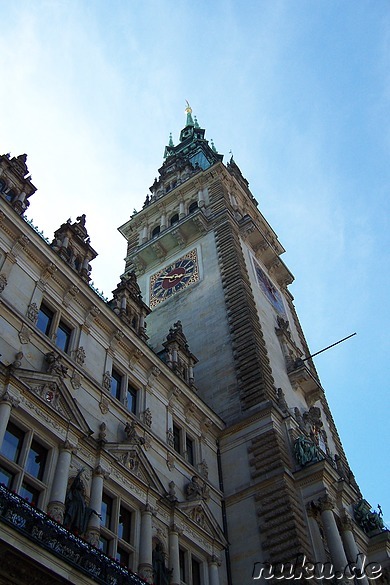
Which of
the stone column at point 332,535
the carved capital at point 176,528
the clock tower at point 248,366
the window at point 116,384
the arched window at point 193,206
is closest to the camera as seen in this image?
the carved capital at point 176,528

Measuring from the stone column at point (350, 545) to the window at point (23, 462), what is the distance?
10424 millimetres

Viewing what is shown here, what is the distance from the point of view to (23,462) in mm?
14594

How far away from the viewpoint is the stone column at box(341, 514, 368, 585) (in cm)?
1990

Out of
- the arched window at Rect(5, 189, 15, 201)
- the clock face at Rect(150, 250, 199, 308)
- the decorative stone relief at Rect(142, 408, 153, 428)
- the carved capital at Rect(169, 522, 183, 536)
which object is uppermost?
the clock face at Rect(150, 250, 199, 308)

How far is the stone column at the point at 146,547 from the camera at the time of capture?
1605 centimetres

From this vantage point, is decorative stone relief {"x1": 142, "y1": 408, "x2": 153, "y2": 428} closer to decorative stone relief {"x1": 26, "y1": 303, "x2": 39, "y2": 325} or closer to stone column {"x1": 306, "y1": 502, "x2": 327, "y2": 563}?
decorative stone relief {"x1": 26, "y1": 303, "x2": 39, "y2": 325}

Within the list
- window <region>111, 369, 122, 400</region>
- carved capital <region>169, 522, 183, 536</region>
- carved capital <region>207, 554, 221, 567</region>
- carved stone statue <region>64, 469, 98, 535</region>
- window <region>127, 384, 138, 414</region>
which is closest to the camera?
carved stone statue <region>64, 469, 98, 535</region>

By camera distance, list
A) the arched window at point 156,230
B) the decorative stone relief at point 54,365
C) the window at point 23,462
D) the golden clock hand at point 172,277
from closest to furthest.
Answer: the window at point 23,462 → the decorative stone relief at point 54,365 → the golden clock hand at point 172,277 → the arched window at point 156,230

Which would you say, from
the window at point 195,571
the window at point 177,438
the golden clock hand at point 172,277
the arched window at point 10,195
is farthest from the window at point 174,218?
the window at point 195,571

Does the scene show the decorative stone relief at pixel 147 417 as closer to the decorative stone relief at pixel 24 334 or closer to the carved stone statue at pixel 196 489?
the carved stone statue at pixel 196 489

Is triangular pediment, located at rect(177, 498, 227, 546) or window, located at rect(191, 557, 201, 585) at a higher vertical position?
triangular pediment, located at rect(177, 498, 227, 546)

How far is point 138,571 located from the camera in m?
16.0

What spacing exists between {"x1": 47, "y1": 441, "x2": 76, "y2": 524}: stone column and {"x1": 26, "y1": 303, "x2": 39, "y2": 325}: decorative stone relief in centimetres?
386

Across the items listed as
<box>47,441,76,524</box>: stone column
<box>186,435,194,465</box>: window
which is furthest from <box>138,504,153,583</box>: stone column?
<box>186,435,194,465</box>: window
